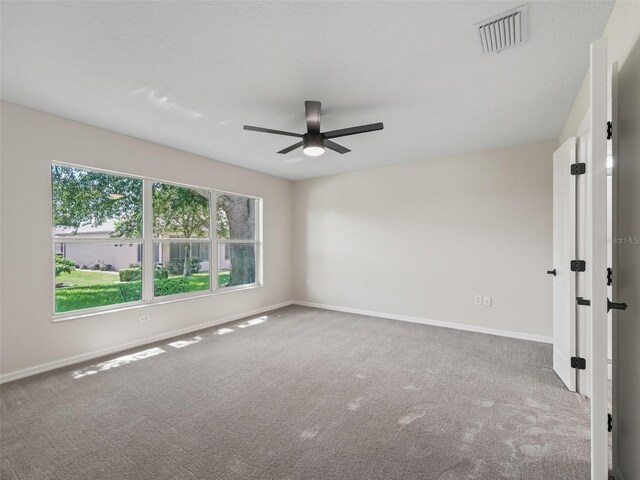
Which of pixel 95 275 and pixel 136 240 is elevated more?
pixel 136 240

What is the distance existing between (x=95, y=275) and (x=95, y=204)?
821 mm

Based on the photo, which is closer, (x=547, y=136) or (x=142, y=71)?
(x=142, y=71)

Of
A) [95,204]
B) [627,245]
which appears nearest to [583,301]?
[627,245]

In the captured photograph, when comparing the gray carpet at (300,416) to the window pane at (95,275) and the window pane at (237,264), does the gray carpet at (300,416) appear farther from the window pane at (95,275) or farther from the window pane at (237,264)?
the window pane at (237,264)

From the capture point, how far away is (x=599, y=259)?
51.2 inches

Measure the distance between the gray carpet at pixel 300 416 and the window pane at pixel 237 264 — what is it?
1551 mm

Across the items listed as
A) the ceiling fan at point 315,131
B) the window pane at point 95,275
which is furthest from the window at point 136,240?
the ceiling fan at point 315,131

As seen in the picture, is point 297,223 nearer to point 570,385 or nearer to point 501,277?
point 501,277

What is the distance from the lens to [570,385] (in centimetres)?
259

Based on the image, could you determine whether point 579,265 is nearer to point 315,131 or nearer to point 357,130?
point 357,130

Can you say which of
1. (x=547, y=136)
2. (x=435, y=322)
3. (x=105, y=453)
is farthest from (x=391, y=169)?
(x=105, y=453)

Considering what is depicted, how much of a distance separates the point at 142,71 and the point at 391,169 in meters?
3.76

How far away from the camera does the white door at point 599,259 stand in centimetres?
129

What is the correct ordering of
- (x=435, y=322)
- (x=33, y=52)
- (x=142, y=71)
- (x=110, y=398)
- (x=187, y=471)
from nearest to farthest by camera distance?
(x=187, y=471), (x=33, y=52), (x=142, y=71), (x=110, y=398), (x=435, y=322)
